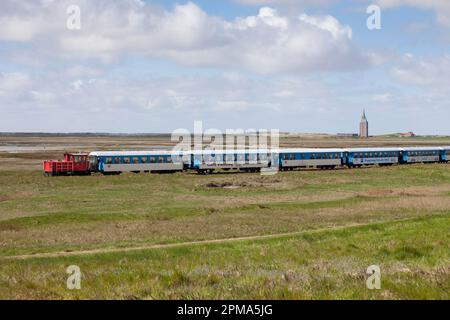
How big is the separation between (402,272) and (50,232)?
23.2 metres

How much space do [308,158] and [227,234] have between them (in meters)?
51.9

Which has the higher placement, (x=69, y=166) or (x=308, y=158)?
(x=308, y=158)

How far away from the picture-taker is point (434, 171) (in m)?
72.0

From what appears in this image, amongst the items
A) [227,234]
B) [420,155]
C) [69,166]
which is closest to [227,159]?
[69,166]

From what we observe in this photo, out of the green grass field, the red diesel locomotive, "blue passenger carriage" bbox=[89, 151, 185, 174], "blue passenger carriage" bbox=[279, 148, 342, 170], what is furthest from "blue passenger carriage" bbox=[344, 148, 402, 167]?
the red diesel locomotive

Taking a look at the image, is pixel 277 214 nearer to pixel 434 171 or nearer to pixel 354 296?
pixel 354 296

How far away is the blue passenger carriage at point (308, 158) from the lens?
75.8m

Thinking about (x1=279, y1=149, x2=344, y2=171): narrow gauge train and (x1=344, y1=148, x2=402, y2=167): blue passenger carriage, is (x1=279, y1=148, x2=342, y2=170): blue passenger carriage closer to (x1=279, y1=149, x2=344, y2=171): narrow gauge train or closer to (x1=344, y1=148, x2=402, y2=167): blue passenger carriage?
(x1=279, y1=149, x2=344, y2=171): narrow gauge train

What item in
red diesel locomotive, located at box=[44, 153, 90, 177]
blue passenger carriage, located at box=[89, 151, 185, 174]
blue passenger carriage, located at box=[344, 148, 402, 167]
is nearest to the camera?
red diesel locomotive, located at box=[44, 153, 90, 177]

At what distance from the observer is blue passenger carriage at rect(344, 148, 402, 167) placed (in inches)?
3204

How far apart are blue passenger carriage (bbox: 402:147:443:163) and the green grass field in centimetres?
1363

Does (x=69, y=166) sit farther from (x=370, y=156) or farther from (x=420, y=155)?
(x=420, y=155)

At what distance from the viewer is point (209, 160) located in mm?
72625
